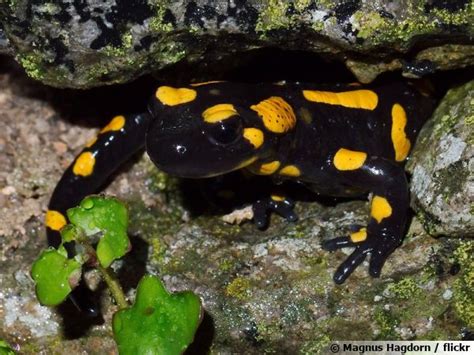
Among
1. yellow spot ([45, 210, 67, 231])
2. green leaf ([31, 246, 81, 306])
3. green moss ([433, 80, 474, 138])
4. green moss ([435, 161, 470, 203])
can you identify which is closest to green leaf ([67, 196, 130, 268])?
green leaf ([31, 246, 81, 306])

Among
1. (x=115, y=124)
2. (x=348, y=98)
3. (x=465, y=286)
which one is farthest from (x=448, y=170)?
(x=115, y=124)

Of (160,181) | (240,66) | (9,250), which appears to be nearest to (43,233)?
(9,250)

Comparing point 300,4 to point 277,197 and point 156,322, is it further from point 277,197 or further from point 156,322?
→ point 156,322

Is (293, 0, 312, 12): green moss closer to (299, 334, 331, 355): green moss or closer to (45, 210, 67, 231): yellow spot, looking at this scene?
(299, 334, 331, 355): green moss

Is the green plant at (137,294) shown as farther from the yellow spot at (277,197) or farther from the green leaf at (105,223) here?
the yellow spot at (277,197)

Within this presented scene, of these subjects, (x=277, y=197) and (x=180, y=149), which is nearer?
(x=180, y=149)

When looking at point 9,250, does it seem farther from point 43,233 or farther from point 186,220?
point 186,220
